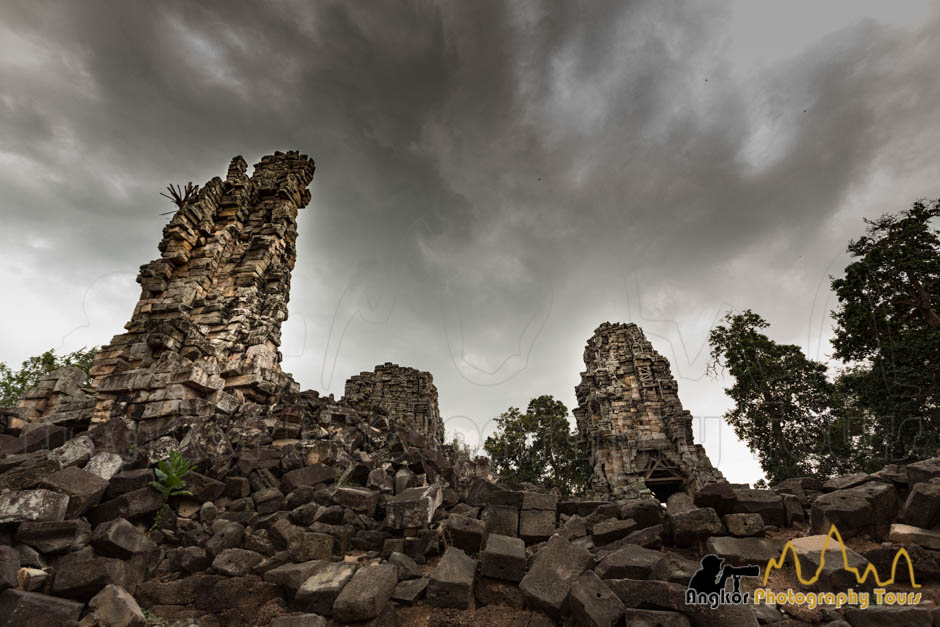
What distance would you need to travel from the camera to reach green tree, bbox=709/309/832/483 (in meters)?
16.1

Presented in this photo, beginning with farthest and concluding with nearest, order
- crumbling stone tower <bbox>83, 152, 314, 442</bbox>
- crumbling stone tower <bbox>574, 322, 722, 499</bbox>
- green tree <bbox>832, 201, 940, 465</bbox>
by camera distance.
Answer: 1. crumbling stone tower <bbox>574, 322, 722, 499</bbox>
2. green tree <bbox>832, 201, 940, 465</bbox>
3. crumbling stone tower <bbox>83, 152, 314, 442</bbox>

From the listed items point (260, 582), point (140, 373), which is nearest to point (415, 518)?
point (260, 582)

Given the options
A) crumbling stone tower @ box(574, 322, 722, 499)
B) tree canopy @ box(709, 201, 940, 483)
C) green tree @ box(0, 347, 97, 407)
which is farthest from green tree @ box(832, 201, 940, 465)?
green tree @ box(0, 347, 97, 407)

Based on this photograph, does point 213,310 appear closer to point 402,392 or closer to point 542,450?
point 402,392

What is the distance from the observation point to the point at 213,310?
8805 millimetres

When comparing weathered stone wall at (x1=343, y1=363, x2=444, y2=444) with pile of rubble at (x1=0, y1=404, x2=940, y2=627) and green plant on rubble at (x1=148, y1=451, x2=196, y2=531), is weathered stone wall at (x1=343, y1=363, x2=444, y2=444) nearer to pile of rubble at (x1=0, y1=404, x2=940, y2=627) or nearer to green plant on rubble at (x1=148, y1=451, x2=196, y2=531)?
pile of rubble at (x1=0, y1=404, x2=940, y2=627)

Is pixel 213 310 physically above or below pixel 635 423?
above

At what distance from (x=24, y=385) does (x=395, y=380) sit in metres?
22.4

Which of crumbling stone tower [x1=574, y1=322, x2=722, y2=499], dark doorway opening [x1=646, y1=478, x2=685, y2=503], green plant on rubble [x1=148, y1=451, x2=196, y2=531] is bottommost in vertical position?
green plant on rubble [x1=148, y1=451, x2=196, y2=531]

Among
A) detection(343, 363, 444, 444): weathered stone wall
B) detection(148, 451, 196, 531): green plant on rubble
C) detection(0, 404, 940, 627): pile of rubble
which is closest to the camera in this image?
detection(0, 404, 940, 627): pile of rubble

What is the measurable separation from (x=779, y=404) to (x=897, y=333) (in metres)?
4.87

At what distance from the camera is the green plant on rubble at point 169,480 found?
4402 mm

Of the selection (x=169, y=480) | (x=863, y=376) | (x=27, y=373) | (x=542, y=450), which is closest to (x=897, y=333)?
(x=863, y=376)

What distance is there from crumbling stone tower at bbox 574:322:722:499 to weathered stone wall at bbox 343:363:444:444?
285 inches
